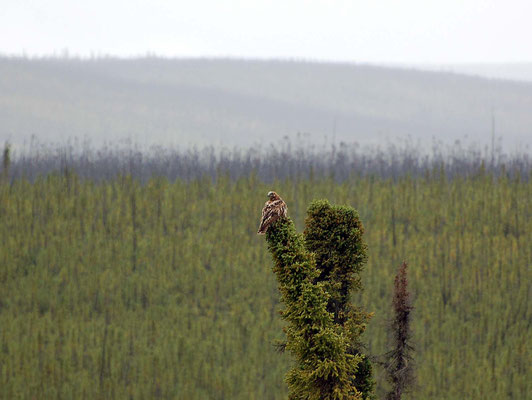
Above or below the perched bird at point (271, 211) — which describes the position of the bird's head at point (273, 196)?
above

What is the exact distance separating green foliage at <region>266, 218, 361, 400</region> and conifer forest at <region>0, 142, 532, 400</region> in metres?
39.1

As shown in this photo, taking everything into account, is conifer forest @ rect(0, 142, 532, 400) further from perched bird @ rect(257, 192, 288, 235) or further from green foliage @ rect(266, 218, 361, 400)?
perched bird @ rect(257, 192, 288, 235)

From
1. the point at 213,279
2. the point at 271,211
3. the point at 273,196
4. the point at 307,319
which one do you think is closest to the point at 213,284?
the point at 213,279

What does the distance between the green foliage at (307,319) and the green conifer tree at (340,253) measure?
3.94 m

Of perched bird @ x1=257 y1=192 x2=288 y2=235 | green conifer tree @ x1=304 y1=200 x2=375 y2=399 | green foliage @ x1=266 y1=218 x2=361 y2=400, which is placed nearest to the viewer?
perched bird @ x1=257 y1=192 x2=288 y2=235

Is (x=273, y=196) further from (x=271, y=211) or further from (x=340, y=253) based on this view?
(x=340, y=253)

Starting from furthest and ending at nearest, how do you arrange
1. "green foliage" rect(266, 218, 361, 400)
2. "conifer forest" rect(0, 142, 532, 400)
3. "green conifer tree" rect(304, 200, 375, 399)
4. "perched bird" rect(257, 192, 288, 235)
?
1. "conifer forest" rect(0, 142, 532, 400)
2. "green conifer tree" rect(304, 200, 375, 399)
3. "green foliage" rect(266, 218, 361, 400)
4. "perched bird" rect(257, 192, 288, 235)

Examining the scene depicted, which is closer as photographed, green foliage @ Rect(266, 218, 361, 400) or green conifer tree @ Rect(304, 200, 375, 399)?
green foliage @ Rect(266, 218, 361, 400)

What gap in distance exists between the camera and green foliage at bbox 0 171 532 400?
8112 cm

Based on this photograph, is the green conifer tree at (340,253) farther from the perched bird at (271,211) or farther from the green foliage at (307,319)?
the perched bird at (271,211)

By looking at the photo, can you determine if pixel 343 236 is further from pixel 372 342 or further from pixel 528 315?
pixel 528 315

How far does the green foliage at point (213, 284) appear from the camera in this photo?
A: 266ft

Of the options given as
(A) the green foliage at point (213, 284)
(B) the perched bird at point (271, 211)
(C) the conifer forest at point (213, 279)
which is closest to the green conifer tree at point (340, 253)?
(B) the perched bird at point (271, 211)

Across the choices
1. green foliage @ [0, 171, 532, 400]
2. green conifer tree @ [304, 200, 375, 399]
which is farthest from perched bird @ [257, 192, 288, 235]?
green foliage @ [0, 171, 532, 400]
